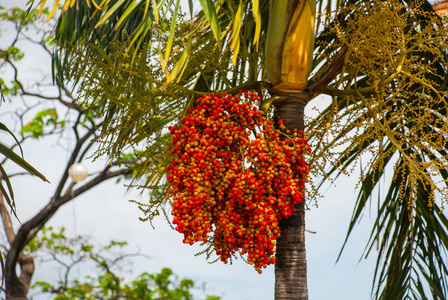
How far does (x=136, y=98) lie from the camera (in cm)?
264

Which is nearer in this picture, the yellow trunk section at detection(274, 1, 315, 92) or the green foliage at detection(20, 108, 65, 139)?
the yellow trunk section at detection(274, 1, 315, 92)

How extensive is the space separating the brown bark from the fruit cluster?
0.47ft

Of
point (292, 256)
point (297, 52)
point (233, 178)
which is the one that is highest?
point (297, 52)

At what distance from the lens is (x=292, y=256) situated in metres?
2.49

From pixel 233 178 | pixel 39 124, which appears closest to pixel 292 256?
pixel 233 178

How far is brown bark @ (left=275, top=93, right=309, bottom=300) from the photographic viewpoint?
8.12ft

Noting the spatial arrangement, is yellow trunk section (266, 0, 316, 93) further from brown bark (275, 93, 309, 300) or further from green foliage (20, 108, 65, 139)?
green foliage (20, 108, 65, 139)

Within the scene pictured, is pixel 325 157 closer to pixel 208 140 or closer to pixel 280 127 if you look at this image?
pixel 280 127

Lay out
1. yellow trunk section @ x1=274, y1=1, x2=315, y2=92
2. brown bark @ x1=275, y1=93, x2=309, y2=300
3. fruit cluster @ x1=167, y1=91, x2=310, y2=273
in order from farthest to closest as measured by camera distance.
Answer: yellow trunk section @ x1=274, y1=1, x2=315, y2=92
brown bark @ x1=275, y1=93, x2=309, y2=300
fruit cluster @ x1=167, y1=91, x2=310, y2=273

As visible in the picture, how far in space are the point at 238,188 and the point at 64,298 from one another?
18.9 ft

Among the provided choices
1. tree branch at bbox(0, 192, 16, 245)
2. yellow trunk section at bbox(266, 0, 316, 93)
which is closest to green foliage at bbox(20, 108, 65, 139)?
tree branch at bbox(0, 192, 16, 245)

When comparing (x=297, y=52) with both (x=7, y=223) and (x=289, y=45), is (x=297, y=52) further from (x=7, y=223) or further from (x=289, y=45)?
(x=7, y=223)

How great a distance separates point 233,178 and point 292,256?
529 mm

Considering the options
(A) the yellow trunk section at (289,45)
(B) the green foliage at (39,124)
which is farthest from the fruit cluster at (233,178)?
(B) the green foliage at (39,124)
